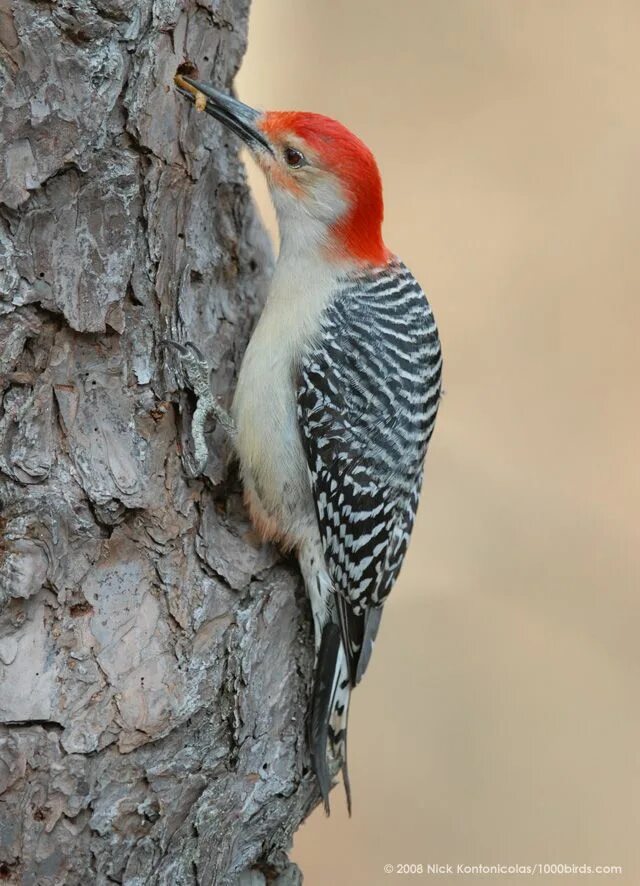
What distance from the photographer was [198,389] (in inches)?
114

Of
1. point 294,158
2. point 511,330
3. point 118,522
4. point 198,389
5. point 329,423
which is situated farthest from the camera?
point 511,330

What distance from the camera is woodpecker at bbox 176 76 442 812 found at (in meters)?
3.05

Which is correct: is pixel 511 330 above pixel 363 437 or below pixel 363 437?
above

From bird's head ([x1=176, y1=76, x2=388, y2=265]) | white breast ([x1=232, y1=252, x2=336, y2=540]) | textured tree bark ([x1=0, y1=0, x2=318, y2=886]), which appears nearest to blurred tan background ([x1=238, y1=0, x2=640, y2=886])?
bird's head ([x1=176, y1=76, x2=388, y2=265])

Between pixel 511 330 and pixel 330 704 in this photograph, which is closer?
pixel 330 704

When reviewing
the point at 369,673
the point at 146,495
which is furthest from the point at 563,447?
the point at 146,495

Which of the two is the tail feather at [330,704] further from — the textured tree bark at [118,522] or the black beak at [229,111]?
the black beak at [229,111]

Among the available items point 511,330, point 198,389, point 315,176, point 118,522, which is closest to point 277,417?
point 198,389

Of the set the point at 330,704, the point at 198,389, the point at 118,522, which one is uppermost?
the point at 198,389

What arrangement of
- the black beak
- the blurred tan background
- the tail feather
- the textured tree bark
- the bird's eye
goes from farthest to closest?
the blurred tan background, the bird's eye, the tail feather, the black beak, the textured tree bark

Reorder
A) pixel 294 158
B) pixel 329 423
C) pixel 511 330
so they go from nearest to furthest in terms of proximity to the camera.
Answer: pixel 329 423 < pixel 294 158 < pixel 511 330

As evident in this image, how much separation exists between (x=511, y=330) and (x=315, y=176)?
70.9 inches

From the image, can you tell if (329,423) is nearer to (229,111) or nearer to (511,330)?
(229,111)

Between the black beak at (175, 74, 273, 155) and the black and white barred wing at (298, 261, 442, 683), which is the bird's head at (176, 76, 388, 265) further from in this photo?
the black and white barred wing at (298, 261, 442, 683)
